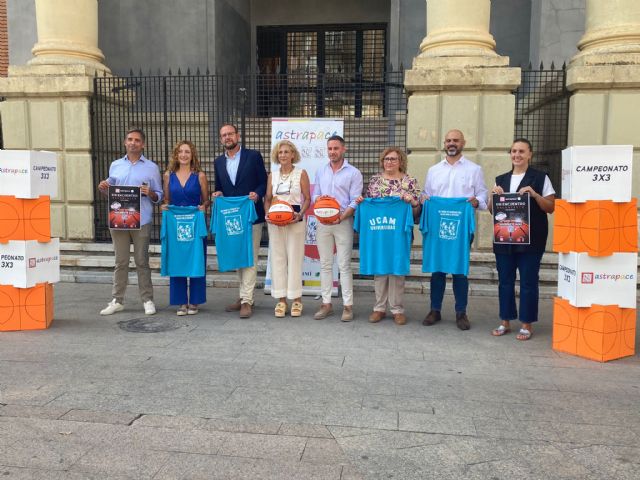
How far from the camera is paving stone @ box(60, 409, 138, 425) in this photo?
154 inches

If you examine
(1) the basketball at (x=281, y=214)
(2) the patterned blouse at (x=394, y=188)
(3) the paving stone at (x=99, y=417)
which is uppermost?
(2) the patterned blouse at (x=394, y=188)

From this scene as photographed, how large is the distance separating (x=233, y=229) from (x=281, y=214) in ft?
2.39

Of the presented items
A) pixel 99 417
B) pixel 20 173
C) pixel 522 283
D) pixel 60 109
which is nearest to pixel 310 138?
pixel 522 283

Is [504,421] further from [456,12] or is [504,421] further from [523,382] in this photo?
[456,12]

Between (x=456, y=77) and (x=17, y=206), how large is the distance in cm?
619

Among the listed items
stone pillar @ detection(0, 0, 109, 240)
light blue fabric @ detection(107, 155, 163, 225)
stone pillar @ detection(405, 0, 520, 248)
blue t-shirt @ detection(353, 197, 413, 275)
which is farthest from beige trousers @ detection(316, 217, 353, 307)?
stone pillar @ detection(0, 0, 109, 240)

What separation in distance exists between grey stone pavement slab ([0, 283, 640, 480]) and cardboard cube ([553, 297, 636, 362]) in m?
0.13

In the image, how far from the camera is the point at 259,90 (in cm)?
1075

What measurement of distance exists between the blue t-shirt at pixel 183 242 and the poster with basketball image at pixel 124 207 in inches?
12.9

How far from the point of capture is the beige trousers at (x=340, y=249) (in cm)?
679

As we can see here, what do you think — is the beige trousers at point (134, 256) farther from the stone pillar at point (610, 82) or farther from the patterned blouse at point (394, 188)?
the stone pillar at point (610, 82)

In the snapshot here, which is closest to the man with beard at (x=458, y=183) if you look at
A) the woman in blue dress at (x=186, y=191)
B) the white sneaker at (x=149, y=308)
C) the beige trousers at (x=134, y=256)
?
the woman in blue dress at (x=186, y=191)

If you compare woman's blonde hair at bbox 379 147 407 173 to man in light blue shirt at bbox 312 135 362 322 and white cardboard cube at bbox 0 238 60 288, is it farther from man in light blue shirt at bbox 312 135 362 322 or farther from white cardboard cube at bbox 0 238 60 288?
white cardboard cube at bbox 0 238 60 288

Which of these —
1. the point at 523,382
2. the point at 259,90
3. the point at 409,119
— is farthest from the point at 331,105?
the point at 523,382
